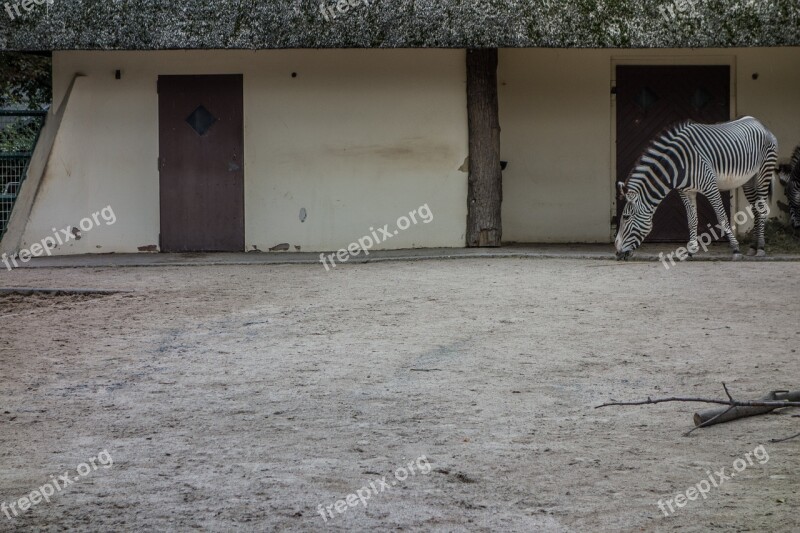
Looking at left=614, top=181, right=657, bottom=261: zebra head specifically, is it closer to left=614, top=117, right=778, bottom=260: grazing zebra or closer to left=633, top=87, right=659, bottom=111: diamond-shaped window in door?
left=614, top=117, right=778, bottom=260: grazing zebra

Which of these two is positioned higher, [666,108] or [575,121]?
[666,108]

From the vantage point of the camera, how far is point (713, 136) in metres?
13.6

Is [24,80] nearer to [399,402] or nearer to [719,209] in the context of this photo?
[719,209]

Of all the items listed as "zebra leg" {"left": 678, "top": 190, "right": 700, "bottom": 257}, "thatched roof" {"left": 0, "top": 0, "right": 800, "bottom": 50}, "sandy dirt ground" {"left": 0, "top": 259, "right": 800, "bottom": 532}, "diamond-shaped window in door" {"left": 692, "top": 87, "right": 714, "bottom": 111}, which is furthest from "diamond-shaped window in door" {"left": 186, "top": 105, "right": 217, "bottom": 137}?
"diamond-shaped window in door" {"left": 692, "top": 87, "right": 714, "bottom": 111}

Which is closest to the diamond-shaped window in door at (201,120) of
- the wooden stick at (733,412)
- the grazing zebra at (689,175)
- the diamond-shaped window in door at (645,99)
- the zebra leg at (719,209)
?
the grazing zebra at (689,175)

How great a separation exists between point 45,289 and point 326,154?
4646 mm

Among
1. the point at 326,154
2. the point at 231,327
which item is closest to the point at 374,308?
the point at 231,327

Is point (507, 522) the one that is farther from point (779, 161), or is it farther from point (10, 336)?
Answer: point (779, 161)

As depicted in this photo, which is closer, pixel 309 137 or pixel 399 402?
pixel 399 402

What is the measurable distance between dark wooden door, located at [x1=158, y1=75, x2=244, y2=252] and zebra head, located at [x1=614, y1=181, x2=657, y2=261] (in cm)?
470

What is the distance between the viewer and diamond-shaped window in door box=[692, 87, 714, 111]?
599 inches

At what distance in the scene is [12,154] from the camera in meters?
14.7

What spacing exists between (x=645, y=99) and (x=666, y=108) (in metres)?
0.30

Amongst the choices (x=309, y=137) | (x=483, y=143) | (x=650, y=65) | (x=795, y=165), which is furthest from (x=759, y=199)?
(x=309, y=137)
